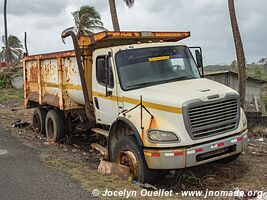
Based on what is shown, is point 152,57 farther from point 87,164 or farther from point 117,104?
point 87,164

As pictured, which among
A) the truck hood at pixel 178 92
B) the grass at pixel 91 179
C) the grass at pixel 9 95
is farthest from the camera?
the grass at pixel 9 95

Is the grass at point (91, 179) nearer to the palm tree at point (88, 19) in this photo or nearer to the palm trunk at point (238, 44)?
the palm trunk at point (238, 44)

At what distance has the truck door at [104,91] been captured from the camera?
745 cm

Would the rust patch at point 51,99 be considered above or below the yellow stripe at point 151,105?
below

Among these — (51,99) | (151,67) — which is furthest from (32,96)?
(151,67)

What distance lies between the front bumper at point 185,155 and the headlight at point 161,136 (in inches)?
6.3

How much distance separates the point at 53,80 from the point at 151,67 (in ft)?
12.6

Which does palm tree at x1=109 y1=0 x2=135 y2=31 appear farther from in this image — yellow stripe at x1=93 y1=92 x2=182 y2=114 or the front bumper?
the front bumper

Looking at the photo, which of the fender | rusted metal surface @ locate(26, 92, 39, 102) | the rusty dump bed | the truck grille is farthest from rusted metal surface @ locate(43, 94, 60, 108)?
the truck grille

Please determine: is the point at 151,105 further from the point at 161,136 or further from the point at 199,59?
the point at 199,59

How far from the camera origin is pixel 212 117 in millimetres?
6406

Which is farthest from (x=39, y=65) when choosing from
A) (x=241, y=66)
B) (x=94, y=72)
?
(x=241, y=66)

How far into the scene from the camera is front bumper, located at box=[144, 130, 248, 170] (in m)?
6.09

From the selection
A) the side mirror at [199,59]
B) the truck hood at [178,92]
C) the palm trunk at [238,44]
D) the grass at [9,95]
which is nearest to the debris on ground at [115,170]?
the truck hood at [178,92]
